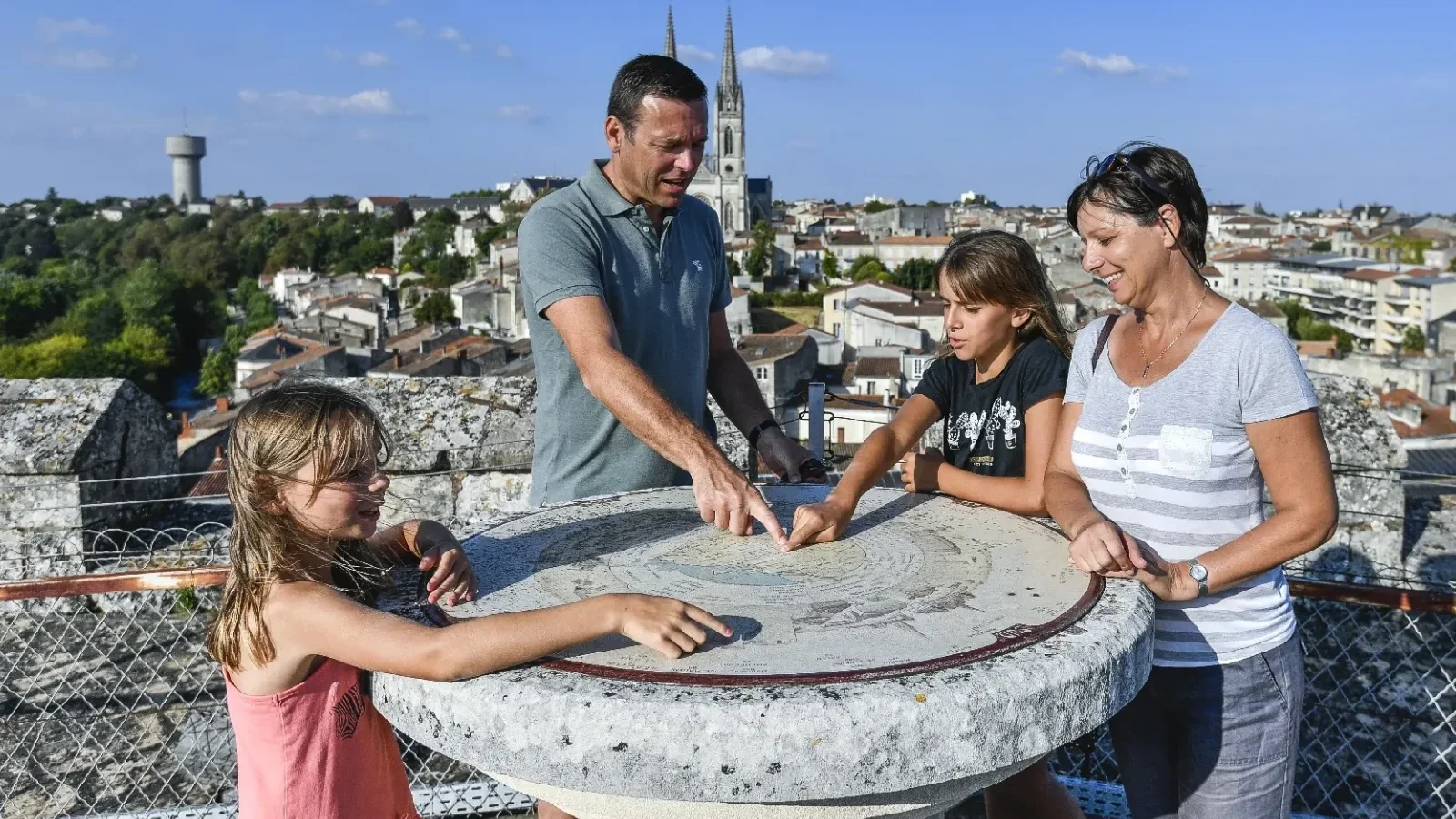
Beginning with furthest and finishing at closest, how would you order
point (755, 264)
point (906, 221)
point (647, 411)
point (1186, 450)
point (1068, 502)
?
point (906, 221) < point (755, 264) < point (647, 411) < point (1068, 502) < point (1186, 450)

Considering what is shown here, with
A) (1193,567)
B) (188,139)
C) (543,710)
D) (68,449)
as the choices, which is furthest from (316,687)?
(188,139)

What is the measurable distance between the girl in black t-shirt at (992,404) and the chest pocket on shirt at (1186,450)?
544mm

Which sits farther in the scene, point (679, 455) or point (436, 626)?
point (679, 455)

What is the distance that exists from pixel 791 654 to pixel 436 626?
60 centimetres

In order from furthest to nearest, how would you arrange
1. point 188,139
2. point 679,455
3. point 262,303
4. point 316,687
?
point 188,139 → point 262,303 → point 679,455 → point 316,687

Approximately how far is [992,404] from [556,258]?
1.14 m

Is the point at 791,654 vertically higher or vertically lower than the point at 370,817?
higher

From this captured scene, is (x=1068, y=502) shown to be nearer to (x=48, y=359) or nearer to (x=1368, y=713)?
(x=1368, y=713)

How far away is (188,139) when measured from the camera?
137 meters

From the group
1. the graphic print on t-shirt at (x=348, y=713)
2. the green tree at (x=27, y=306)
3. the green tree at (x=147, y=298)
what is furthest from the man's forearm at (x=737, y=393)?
the green tree at (x=27, y=306)

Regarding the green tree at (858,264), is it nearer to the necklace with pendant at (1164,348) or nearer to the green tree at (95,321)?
the green tree at (95,321)

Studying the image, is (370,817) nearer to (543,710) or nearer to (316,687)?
(316,687)

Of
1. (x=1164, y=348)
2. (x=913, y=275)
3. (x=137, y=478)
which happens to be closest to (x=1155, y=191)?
(x=1164, y=348)

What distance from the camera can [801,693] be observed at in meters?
1.71
